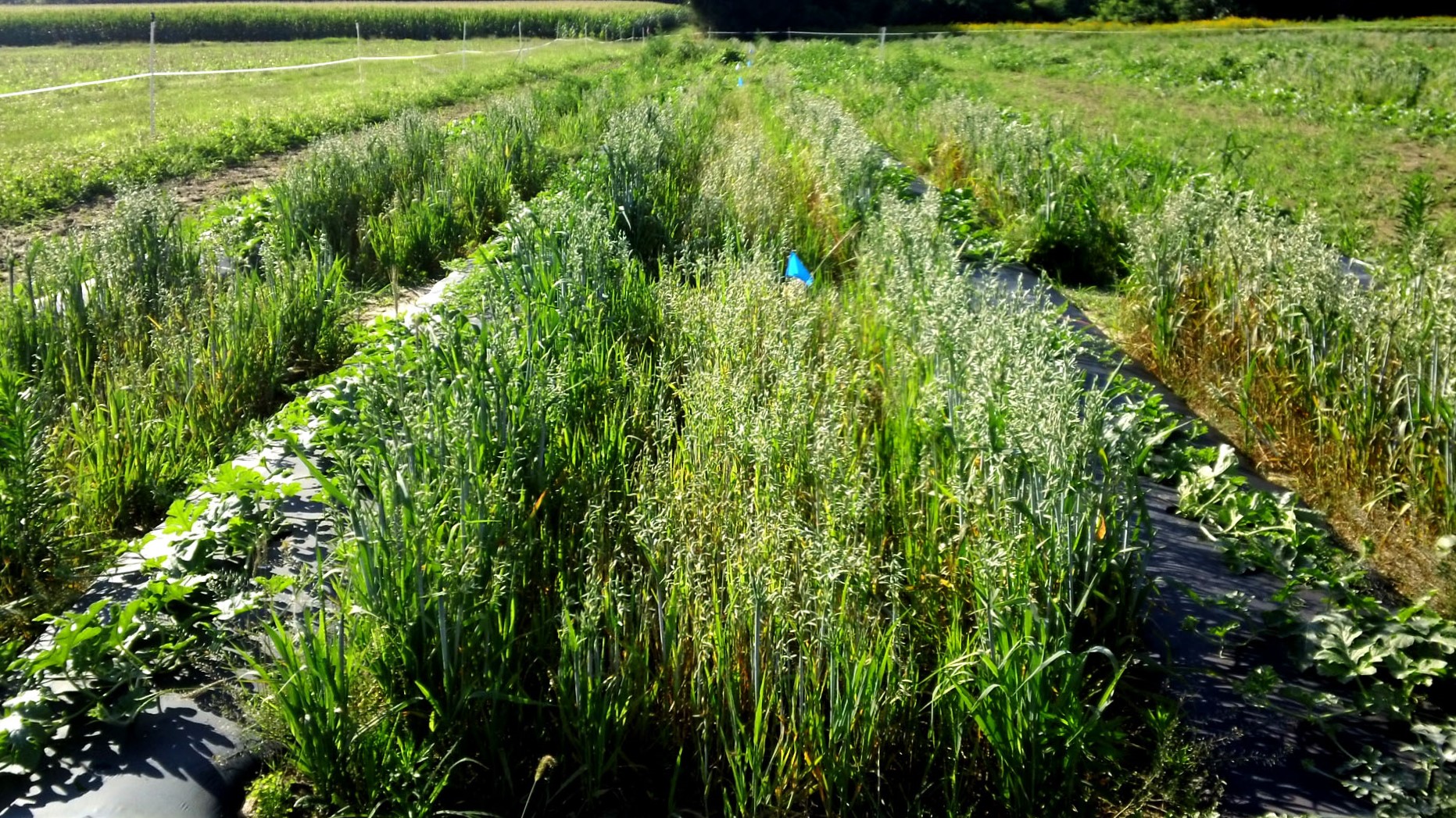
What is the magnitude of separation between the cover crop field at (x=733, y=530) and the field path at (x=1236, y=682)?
12mm

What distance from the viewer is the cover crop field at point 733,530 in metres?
2.47

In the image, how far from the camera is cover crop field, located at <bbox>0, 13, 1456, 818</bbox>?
2.47 m

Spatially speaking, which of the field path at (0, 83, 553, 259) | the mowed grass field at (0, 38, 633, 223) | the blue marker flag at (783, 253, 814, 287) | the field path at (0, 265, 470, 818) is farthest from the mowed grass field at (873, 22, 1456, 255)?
the mowed grass field at (0, 38, 633, 223)

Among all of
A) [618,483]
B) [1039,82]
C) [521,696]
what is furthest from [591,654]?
[1039,82]

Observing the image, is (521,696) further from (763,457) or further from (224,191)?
(224,191)

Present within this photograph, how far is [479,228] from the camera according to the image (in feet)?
26.3

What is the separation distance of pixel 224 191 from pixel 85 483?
7023 mm

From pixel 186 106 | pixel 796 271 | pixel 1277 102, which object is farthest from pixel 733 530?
pixel 186 106

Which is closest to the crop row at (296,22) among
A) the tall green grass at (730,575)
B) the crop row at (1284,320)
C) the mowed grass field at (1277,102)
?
the mowed grass field at (1277,102)

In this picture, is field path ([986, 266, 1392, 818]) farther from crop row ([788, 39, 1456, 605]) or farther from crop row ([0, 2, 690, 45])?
crop row ([0, 2, 690, 45])

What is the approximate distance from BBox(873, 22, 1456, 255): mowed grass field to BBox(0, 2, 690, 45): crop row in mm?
19665

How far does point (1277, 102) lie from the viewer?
15734 mm

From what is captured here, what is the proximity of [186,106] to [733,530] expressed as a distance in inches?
631

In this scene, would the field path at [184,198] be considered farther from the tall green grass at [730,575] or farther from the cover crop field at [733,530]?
the tall green grass at [730,575]
